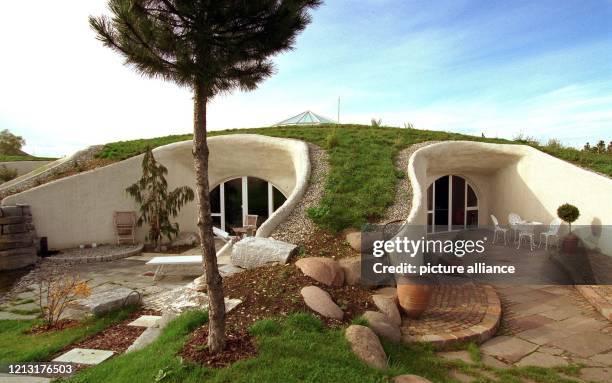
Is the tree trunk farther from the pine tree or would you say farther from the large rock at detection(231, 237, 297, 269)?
the large rock at detection(231, 237, 297, 269)

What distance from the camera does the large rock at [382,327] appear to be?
4.22m

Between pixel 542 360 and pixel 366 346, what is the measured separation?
7.04 feet

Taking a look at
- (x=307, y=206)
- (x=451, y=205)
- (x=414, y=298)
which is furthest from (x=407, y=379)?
(x=451, y=205)

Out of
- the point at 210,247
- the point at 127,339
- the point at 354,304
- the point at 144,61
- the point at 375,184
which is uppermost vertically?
the point at 144,61

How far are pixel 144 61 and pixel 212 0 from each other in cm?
71

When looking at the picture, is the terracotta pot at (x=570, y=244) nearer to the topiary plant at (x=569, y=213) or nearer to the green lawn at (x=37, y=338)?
the topiary plant at (x=569, y=213)

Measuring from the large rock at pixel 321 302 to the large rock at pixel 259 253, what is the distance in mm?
1377

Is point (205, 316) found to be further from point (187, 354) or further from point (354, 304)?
point (354, 304)

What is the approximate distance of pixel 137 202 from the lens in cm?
1090

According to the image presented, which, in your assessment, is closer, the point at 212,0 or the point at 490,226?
the point at 212,0

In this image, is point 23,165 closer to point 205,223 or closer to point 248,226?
point 248,226

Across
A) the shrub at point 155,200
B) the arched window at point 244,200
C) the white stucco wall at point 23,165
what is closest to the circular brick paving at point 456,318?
the arched window at point 244,200

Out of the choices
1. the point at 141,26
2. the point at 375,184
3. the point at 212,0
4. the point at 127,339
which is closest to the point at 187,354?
the point at 127,339

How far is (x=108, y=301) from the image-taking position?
207 inches
